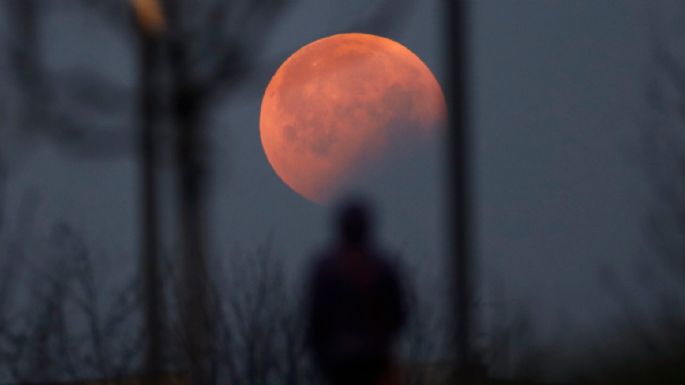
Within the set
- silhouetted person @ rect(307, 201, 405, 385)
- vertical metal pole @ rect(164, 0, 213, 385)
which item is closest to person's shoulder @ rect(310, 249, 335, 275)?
silhouetted person @ rect(307, 201, 405, 385)

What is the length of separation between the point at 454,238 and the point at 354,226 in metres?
0.99

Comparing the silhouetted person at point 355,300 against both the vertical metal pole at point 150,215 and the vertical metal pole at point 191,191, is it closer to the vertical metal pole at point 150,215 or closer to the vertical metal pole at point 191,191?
the vertical metal pole at point 191,191

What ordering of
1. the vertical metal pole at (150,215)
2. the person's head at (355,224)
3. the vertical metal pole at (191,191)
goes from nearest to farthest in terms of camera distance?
the person's head at (355,224)
the vertical metal pole at (191,191)
the vertical metal pole at (150,215)

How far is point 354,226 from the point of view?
14.9ft

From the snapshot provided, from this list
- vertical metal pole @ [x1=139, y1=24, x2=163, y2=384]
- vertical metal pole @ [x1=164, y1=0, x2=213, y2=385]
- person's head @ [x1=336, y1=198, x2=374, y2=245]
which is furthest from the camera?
vertical metal pole @ [x1=139, y1=24, x2=163, y2=384]

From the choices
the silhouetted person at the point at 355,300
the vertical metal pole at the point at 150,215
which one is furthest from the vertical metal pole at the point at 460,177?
the vertical metal pole at the point at 150,215

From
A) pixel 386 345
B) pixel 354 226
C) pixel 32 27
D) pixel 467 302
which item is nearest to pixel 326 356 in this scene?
pixel 386 345

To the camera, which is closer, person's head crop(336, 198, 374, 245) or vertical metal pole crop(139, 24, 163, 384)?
person's head crop(336, 198, 374, 245)

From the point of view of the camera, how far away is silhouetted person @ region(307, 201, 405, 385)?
181 inches

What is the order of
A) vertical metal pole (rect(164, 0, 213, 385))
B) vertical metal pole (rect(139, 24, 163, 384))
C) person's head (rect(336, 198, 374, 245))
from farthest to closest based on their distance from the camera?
vertical metal pole (rect(139, 24, 163, 384)) < vertical metal pole (rect(164, 0, 213, 385)) < person's head (rect(336, 198, 374, 245))

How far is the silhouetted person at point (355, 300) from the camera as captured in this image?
15.0 feet

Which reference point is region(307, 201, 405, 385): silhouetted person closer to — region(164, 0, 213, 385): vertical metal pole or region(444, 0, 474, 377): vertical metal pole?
region(444, 0, 474, 377): vertical metal pole

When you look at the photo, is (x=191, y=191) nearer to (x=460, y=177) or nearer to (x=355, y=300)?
(x=460, y=177)

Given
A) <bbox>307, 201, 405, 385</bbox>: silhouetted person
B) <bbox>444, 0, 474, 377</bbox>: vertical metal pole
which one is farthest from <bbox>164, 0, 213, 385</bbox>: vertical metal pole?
Result: <bbox>307, 201, 405, 385</bbox>: silhouetted person
